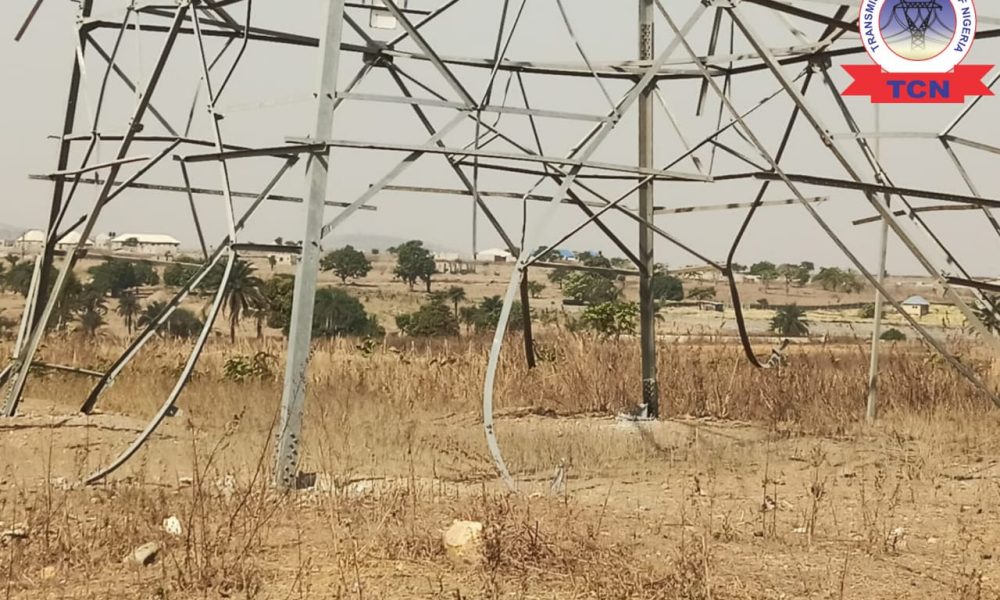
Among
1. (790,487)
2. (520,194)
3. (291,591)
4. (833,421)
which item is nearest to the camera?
(291,591)

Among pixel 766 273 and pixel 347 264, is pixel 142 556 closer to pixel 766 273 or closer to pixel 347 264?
pixel 347 264

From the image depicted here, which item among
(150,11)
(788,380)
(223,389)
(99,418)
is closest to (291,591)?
(99,418)

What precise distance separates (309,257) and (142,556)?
123 inches

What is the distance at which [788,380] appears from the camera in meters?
16.2

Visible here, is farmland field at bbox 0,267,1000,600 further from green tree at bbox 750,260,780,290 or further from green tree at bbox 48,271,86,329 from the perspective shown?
green tree at bbox 750,260,780,290

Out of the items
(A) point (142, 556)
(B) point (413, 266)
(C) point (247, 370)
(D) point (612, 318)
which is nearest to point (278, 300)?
(D) point (612, 318)

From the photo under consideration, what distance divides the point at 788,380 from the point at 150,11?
11.6 metres

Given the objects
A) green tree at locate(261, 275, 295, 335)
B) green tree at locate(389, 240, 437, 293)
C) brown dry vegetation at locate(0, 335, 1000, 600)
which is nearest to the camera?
brown dry vegetation at locate(0, 335, 1000, 600)

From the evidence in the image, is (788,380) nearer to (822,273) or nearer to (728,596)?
(728,596)

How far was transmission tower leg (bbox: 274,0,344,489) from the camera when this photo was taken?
8.23m

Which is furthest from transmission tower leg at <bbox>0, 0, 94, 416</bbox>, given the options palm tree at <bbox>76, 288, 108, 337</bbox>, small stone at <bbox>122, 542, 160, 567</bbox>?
palm tree at <bbox>76, 288, 108, 337</bbox>

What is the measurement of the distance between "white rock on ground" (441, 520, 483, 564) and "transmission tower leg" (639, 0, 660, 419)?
7.57m

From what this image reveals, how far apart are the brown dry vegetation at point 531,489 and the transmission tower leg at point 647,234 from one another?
687 millimetres

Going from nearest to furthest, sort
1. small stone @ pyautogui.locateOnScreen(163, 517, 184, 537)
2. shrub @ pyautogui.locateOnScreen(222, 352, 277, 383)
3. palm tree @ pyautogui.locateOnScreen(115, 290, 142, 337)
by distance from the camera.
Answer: small stone @ pyautogui.locateOnScreen(163, 517, 184, 537)
shrub @ pyautogui.locateOnScreen(222, 352, 277, 383)
palm tree @ pyautogui.locateOnScreen(115, 290, 142, 337)
